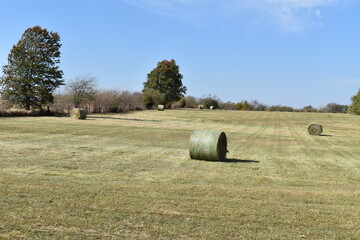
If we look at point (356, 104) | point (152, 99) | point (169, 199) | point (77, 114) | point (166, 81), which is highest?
point (166, 81)

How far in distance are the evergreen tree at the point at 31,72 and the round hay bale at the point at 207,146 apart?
120ft

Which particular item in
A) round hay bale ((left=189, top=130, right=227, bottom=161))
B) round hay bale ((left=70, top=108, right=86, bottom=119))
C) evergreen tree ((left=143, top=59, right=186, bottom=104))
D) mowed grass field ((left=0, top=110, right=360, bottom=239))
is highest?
evergreen tree ((left=143, top=59, right=186, bottom=104))

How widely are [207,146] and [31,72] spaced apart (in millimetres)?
39180

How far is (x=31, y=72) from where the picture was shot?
157 feet

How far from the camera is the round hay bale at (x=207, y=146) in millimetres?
15289

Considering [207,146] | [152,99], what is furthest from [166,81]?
[207,146]

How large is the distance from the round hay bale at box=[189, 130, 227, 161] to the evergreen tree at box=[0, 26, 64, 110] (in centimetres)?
3653

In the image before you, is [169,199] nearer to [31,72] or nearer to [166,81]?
[31,72]

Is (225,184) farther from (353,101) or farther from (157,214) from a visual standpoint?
(353,101)

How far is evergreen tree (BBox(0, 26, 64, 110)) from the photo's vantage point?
4672cm

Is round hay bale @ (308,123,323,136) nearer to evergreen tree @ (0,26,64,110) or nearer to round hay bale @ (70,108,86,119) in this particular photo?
round hay bale @ (70,108,86,119)

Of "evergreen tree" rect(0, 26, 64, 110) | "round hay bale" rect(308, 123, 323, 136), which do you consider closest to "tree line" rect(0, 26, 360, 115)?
"evergreen tree" rect(0, 26, 64, 110)

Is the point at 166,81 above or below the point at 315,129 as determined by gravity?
above

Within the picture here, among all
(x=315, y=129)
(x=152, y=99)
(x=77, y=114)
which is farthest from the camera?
(x=152, y=99)
